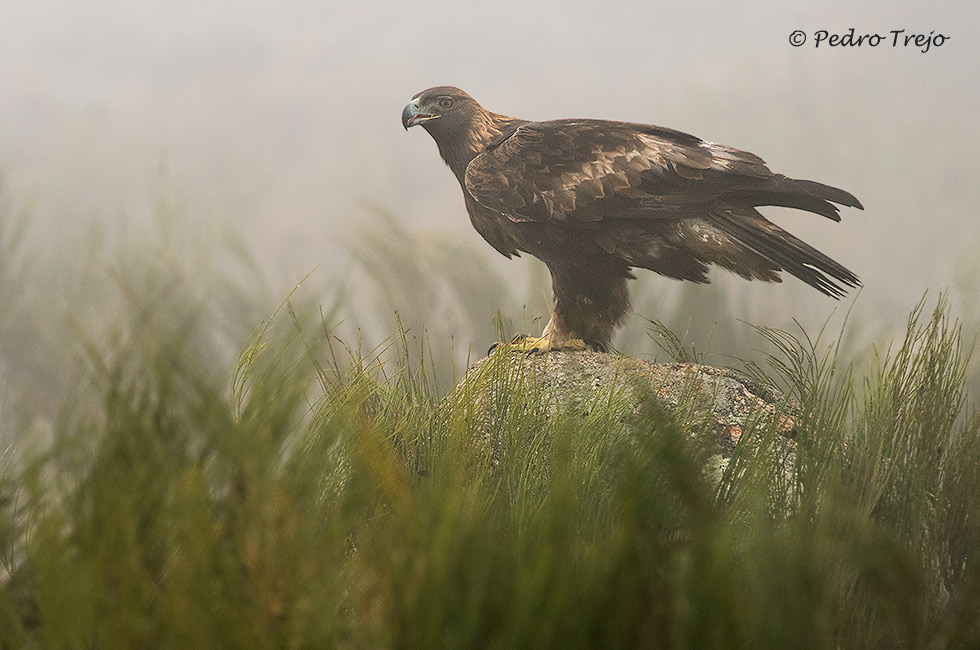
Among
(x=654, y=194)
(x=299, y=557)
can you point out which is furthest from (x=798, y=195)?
(x=299, y=557)

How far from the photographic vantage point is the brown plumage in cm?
244

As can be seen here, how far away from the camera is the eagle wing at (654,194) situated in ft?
7.93

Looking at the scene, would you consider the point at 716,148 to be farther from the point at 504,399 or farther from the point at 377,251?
the point at 377,251

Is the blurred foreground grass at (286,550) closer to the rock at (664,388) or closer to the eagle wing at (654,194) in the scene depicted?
the rock at (664,388)

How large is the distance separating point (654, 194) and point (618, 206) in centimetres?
12

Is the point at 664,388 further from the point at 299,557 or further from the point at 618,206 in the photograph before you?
the point at 299,557

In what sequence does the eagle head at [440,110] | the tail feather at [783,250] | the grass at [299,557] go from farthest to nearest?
the eagle head at [440,110]
the tail feather at [783,250]
the grass at [299,557]

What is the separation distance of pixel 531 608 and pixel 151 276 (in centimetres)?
38

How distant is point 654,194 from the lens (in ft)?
8.20

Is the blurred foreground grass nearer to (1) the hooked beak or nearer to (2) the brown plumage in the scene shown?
(2) the brown plumage

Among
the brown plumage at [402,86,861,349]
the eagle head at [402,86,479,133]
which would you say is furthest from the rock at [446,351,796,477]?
the eagle head at [402,86,479,133]

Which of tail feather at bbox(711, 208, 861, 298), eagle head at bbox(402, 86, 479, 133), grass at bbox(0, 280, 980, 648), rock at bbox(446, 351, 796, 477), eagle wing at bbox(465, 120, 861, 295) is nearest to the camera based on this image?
grass at bbox(0, 280, 980, 648)

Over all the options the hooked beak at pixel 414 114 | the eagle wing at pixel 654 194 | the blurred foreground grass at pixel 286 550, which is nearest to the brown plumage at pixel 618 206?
the eagle wing at pixel 654 194

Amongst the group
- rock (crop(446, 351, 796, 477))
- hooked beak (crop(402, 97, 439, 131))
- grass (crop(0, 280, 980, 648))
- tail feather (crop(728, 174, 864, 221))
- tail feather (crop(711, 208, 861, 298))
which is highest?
hooked beak (crop(402, 97, 439, 131))
